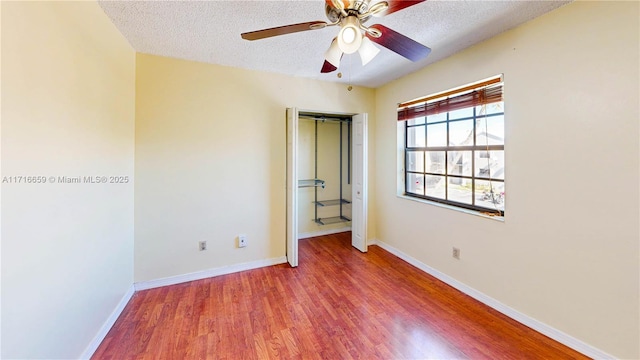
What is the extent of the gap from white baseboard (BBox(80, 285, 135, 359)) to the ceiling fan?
2.32m

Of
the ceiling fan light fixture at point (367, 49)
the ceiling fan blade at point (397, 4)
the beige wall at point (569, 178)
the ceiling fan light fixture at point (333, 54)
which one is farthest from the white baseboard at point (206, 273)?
the ceiling fan blade at point (397, 4)

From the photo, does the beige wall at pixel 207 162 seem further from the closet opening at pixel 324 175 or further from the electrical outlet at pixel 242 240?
the closet opening at pixel 324 175

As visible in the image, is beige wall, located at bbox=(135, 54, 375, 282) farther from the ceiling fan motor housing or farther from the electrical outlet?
the ceiling fan motor housing

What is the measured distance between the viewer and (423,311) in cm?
219

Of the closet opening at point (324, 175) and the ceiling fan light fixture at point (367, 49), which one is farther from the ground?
the ceiling fan light fixture at point (367, 49)

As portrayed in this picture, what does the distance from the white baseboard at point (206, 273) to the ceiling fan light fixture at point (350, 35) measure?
2.66 metres

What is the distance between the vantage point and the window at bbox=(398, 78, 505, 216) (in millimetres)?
2291

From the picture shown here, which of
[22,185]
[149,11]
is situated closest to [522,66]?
[149,11]

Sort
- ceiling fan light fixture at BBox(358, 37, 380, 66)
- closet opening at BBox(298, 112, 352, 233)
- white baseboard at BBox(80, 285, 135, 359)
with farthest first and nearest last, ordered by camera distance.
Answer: closet opening at BBox(298, 112, 352, 233) < white baseboard at BBox(80, 285, 135, 359) < ceiling fan light fixture at BBox(358, 37, 380, 66)

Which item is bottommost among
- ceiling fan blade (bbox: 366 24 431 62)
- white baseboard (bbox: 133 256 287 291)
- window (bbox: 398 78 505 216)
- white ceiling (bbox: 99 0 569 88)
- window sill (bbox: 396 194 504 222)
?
white baseboard (bbox: 133 256 287 291)

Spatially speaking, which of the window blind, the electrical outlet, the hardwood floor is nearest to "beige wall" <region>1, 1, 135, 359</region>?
the hardwood floor

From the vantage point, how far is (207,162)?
279 centimetres

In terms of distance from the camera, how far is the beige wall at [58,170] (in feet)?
3.55

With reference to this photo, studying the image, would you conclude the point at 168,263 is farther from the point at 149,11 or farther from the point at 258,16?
the point at 258,16
